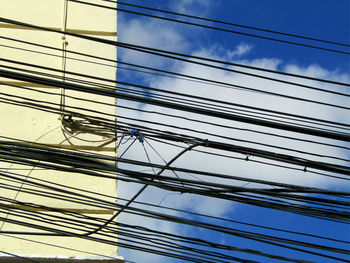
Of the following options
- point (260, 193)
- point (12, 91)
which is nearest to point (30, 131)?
point (12, 91)

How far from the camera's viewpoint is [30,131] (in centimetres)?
430

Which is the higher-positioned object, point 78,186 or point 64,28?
point 64,28

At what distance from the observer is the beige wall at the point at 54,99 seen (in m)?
3.76

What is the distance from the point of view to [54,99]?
4539 millimetres

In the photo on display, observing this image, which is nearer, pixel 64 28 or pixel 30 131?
pixel 30 131

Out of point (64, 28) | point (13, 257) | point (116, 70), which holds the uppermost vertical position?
point (64, 28)

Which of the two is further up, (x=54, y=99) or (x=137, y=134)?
(x=54, y=99)

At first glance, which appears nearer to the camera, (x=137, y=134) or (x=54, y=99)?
(x=137, y=134)

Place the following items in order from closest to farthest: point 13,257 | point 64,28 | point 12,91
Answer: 1. point 13,257
2. point 12,91
3. point 64,28

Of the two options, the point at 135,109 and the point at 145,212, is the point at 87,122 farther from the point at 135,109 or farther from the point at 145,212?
the point at 145,212

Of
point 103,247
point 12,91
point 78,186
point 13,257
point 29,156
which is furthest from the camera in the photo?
point 12,91

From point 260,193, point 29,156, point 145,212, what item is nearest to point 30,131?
point 29,156

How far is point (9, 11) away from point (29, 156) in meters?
2.36

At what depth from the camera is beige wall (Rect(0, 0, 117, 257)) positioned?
3764 mm
